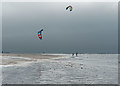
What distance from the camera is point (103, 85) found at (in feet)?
48.3

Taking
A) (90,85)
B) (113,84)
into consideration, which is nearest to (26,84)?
(90,85)

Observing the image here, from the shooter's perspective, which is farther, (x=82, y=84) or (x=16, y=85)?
(x=82, y=84)

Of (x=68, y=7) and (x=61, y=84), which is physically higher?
(x=68, y=7)

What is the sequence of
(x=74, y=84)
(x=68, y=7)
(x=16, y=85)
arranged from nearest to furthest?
(x=16, y=85) → (x=74, y=84) → (x=68, y=7)

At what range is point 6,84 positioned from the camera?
14.4 m

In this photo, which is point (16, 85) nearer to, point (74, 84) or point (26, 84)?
point (26, 84)

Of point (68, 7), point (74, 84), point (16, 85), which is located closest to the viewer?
point (16, 85)

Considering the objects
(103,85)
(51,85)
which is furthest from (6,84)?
(103,85)

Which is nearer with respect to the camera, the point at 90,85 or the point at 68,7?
the point at 90,85

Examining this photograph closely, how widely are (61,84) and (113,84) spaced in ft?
15.3

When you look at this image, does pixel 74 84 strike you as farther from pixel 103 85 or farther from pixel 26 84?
pixel 26 84

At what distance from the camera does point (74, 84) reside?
14812 mm

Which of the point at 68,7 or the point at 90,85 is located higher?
the point at 68,7

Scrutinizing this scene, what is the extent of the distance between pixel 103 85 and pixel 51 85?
4.43 meters
